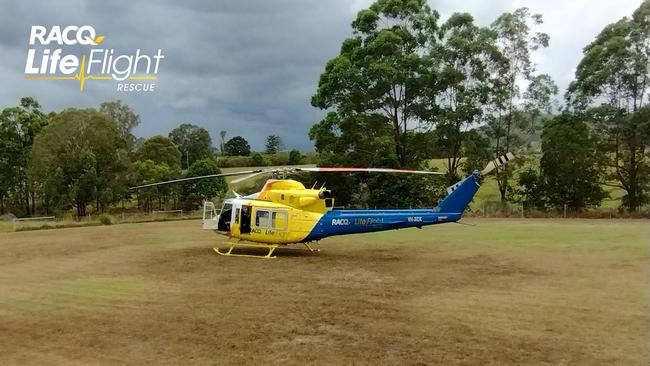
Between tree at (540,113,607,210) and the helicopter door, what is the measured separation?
2528 cm

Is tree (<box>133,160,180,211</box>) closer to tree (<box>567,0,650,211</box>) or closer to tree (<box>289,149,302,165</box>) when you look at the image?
tree (<box>289,149,302,165</box>)

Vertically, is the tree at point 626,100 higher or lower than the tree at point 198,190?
higher

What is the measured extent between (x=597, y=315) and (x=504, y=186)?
1118 inches

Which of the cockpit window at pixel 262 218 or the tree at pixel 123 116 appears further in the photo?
the tree at pixel 123 116

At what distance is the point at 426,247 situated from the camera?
17594 millimetres

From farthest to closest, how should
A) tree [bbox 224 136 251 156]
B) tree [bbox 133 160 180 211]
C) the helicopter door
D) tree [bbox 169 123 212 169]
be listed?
tree [bbox 224 136 251 156] < tree [bbox 169 123 212 169] < tree [bbox 133 160 180 211] < the helicopter door

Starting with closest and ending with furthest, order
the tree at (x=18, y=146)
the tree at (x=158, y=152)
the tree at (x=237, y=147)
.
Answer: the tree at (x=18, y=146)
the tree at (x=158, y=152)
the tree at (x=237, y=147)

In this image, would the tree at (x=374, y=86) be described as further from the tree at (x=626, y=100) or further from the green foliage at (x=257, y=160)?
the green foliage at (x=257, y=160)

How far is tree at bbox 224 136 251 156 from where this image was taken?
90.8m

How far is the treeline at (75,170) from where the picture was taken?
121 ft

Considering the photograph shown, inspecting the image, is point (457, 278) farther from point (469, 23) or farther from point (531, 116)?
point (469, 23)

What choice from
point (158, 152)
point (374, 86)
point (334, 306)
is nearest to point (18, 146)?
point (158, 152)

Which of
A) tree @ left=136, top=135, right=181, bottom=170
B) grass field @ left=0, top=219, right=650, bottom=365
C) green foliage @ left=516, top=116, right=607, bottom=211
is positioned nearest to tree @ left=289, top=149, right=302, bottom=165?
tree @ left=136, top=135, right=181, bottom=170

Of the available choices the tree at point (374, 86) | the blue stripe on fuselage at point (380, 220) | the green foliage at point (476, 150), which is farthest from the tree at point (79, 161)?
the blue stripe on fuselage at point (380, 220)
